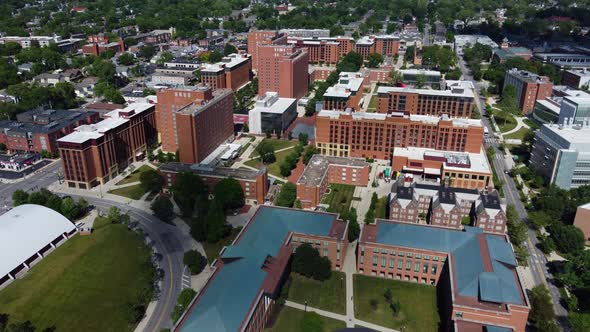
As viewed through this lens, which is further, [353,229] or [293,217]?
[353,229]

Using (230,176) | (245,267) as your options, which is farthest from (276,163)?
(245,267)

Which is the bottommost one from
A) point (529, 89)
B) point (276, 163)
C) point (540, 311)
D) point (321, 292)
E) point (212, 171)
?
point (321, 292)

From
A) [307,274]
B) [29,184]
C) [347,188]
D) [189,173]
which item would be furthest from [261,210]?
[29,184]

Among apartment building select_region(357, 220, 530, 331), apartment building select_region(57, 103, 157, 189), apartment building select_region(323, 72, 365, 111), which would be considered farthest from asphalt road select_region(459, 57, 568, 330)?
apartment building select_region(57, 103, 157, 189)

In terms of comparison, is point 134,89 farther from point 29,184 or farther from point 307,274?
point 307,274

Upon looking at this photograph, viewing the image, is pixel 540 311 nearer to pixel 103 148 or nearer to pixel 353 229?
pixel 353 229
